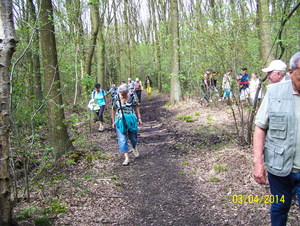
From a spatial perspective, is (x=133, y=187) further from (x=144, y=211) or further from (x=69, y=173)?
(x=69, y=173)

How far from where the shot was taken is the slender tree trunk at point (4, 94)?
2521mm

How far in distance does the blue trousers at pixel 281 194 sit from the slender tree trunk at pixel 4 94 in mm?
2830

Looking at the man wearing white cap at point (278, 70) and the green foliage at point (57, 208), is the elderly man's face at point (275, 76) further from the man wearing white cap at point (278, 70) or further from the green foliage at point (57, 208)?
the green foliage at point (57, 208)

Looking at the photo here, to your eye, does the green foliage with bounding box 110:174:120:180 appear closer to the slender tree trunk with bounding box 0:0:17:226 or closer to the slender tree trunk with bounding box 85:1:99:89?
the slender tree trunk with bounding box 0:0:17:226

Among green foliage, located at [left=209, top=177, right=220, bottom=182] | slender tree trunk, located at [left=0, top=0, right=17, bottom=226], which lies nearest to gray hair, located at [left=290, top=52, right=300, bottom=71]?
slender tree trunk, located at [left=0, top=0, right=17, bottom=226]

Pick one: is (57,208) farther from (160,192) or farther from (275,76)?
(275,76)

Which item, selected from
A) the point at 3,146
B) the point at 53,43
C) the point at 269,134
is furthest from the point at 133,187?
the point at 53,43

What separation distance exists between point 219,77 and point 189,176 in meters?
3.71

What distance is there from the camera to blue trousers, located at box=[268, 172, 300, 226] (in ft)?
7.34

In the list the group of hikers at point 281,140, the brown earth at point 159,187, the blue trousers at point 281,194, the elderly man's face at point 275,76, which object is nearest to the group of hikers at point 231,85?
the brown earth at point 159,187

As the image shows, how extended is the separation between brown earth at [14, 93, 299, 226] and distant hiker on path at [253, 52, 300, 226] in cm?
115

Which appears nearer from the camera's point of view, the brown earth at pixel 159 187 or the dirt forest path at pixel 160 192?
the brown earth at pixel 159 187
